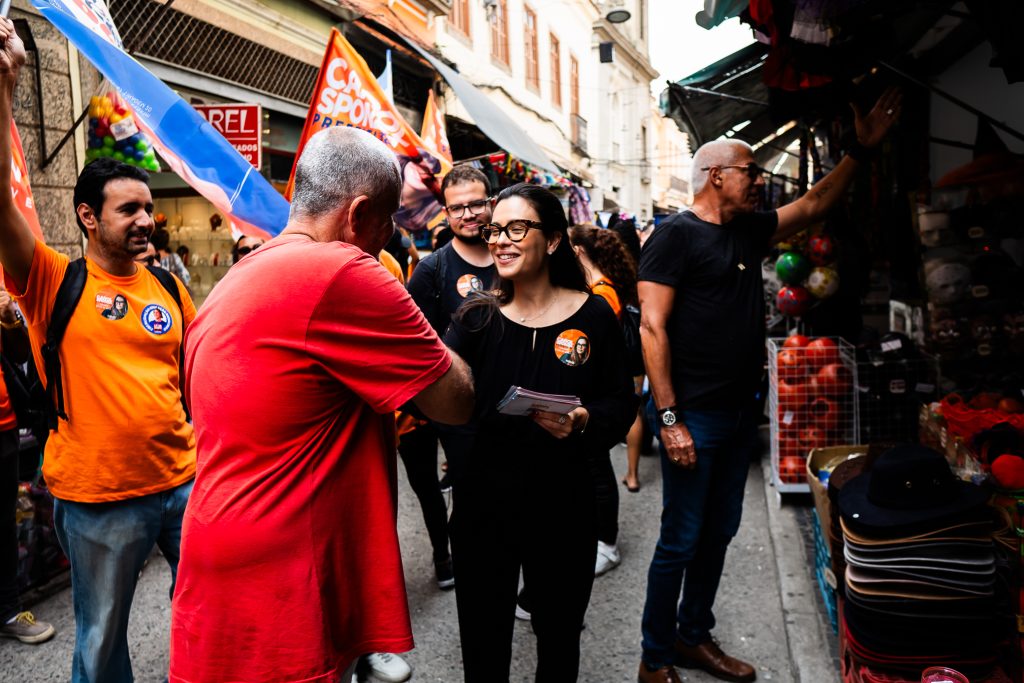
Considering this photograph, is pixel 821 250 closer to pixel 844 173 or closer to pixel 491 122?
pixel 844 173

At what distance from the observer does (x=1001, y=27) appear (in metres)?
2.92

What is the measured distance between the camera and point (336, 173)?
1.75 meters

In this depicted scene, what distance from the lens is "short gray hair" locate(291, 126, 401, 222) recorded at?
5.76 ft

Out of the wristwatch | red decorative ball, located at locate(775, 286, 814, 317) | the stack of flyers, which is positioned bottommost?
the wristwatch

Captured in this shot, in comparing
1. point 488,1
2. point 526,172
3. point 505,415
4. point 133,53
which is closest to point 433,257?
point 505,415

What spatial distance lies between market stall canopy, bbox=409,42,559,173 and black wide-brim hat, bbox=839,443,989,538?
24.7 feet

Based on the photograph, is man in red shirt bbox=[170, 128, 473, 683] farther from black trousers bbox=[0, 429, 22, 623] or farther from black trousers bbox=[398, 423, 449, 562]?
black trousers bbox=[0, 429, 22, 623]

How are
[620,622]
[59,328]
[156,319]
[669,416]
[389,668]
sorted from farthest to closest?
[620,622] < [389,668] < [669,416] < [156,319] < [59,328]

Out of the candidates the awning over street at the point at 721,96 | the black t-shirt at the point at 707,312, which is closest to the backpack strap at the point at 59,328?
the black t-shirt at the point at 707,312

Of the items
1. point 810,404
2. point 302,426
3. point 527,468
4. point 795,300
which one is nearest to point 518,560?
point 527,468

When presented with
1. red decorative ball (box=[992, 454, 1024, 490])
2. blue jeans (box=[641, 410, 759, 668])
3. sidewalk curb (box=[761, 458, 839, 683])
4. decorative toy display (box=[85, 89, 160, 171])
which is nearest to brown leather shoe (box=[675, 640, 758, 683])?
blue jeans (box=[641, 410, 759, 668])

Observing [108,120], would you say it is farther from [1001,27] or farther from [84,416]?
[1001,27]

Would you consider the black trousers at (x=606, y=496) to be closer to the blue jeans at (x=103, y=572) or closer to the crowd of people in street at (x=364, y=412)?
the crowd of people in street at (x=364, y=412)

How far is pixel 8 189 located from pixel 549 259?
167 cm
